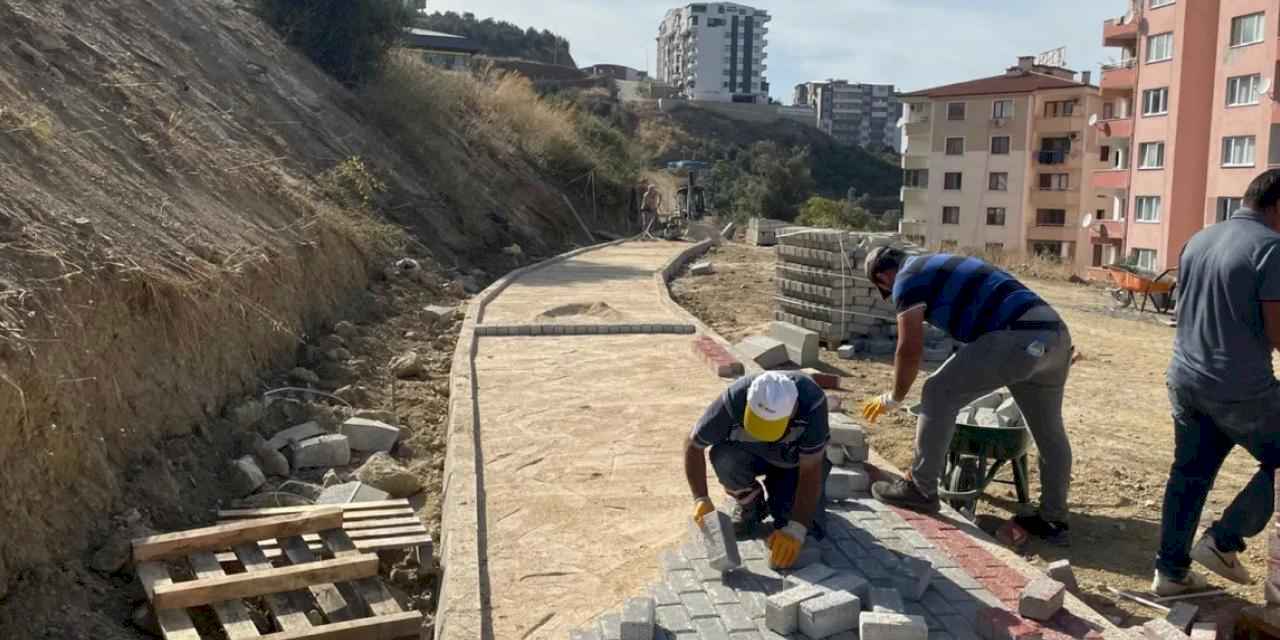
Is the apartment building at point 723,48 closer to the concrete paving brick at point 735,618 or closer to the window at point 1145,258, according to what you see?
the window at point 1145,258

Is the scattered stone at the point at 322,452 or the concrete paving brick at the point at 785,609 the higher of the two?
the concrete paving brick at the point at 785,609

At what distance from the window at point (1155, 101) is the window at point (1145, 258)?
15.7ft

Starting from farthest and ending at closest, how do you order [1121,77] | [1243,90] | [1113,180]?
1. [1121,77]
2. [1113,180]
3. [1243,90]

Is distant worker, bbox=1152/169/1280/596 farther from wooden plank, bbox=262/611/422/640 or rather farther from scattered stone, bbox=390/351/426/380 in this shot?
scattered stone, bbox=390/351/426/380

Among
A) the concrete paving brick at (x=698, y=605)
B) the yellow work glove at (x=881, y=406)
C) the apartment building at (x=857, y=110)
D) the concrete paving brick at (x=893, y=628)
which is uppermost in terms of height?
the apartment building at (x=857, y=110)

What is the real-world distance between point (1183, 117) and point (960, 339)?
34177mm

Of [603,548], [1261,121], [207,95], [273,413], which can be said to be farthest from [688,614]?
[1261,121]

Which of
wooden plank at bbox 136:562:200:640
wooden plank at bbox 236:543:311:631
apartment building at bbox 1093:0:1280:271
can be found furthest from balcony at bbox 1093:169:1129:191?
wooden plank at bbox 136:562:200:640

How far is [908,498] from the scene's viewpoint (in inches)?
201

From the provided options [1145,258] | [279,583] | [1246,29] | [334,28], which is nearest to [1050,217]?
[1145,258]

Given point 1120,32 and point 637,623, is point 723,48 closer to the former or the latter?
point 1120,32

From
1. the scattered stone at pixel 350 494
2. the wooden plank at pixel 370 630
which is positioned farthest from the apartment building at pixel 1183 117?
the wooden plank at pixel 370 630

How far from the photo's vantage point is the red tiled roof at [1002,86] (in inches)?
1892

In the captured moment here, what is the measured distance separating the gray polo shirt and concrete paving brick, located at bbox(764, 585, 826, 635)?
2.09m
